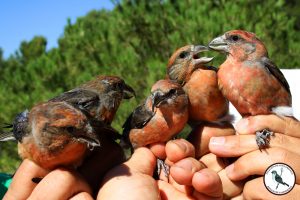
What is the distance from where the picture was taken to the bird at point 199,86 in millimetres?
3422

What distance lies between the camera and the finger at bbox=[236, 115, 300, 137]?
3.21 meters

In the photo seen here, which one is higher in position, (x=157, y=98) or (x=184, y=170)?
(x=157, y=98)

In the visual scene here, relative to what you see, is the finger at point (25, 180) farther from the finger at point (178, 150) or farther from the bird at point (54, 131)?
the finger at point (178, 150)

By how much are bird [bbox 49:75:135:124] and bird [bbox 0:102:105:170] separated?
52 centimetres

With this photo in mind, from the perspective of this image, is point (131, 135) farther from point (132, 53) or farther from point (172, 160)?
point (132, 53)

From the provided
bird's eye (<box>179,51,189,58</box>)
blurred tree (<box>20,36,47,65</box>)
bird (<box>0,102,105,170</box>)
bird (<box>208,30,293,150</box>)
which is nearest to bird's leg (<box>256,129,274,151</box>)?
bird (<box>208,30,293,150</box>)

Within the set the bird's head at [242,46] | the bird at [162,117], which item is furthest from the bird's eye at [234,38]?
the bird at [162,117]

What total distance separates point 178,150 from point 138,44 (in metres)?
5.83

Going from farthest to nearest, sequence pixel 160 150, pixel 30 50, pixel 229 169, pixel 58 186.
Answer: pixel 30 50
pixel 160 150
pixel 229 169
pixel 58 186

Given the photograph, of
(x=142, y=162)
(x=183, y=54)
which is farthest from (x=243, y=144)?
(x=183, y=54)

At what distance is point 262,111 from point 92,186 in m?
1.39

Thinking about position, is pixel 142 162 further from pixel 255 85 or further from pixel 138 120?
pixel 255 85

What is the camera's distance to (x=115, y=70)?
8266 mm

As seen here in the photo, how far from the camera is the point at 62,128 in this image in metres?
2.86
